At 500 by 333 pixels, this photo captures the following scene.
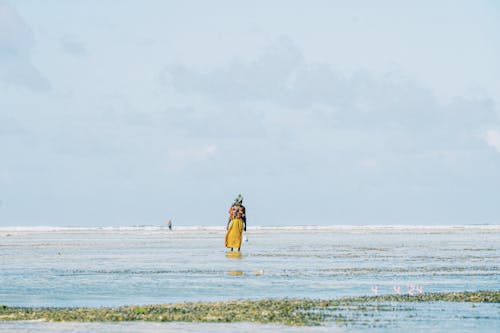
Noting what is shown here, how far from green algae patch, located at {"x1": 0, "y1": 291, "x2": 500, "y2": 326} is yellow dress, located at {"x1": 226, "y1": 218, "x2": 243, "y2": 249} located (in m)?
25.8

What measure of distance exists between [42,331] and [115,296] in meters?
7.59

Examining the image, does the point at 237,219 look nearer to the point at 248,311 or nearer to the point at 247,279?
the point at 247,279

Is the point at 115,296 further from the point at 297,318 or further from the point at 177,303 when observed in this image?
the point at 297,318

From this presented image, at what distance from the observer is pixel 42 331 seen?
18.5 meters

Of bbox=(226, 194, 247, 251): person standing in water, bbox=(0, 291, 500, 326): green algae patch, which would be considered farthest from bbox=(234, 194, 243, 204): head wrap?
bbox=(0, 291, 500, 326): green algae patch

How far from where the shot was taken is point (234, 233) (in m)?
51.2

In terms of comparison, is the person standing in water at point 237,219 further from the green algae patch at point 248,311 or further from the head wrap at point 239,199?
the green algae patch at point 248,311

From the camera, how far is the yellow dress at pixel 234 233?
50.3 meters

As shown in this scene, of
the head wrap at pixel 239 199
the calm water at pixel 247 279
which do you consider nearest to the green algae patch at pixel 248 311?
the calm water at pixel 247 279

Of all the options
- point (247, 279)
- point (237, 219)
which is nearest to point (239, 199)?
point (237, 219)

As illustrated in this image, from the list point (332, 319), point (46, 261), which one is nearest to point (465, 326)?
point (332, 319)

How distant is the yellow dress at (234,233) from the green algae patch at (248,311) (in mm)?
25779

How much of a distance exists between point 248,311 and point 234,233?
29.7m

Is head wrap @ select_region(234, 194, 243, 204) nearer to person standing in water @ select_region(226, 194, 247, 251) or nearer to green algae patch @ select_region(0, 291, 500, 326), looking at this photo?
person standing in water @ select_region(226, 194, 247, 251)
